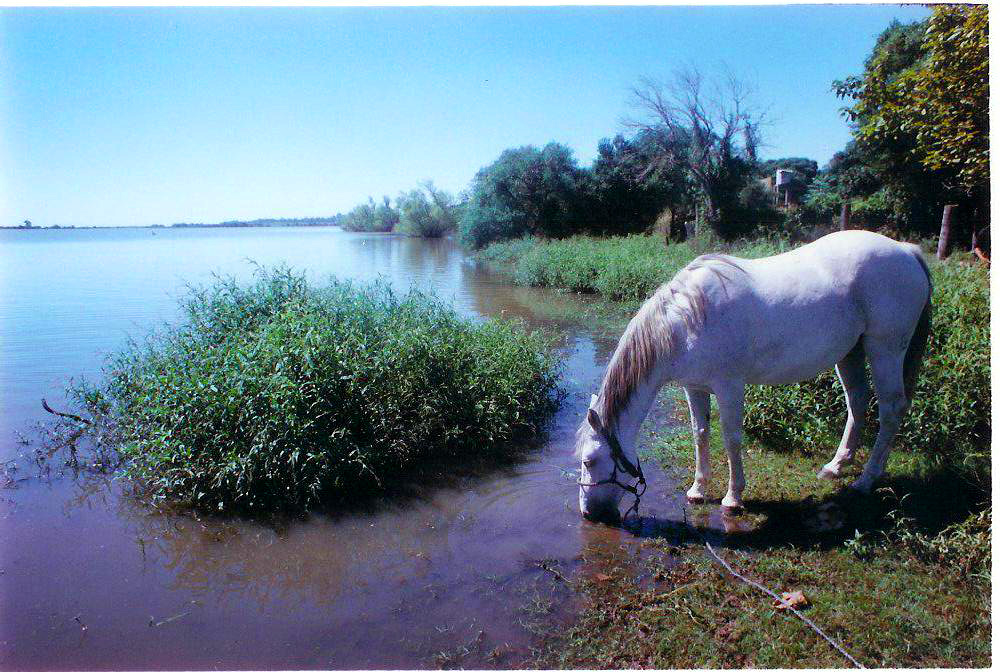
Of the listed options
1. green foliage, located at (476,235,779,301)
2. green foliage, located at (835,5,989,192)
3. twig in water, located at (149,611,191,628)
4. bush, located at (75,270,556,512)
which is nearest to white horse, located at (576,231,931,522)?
green foliage, located at (835,5,989,192)

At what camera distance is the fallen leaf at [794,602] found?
9.83 feet

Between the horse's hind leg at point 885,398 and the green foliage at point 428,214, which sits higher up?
the green foliage at point 428,214

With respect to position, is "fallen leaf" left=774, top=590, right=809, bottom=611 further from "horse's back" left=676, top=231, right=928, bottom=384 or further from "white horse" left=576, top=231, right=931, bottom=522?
"horse's back" left=676, top=231, right=928, bottom=384

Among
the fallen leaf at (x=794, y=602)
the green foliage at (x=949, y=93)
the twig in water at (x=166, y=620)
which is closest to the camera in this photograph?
the fallen leaf at (x=794, y=602)

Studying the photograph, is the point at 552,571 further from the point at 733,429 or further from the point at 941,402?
the point at 941,402

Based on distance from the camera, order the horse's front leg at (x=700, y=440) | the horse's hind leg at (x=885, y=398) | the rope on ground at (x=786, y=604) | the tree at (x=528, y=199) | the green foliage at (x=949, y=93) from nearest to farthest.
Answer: the rope on ground at (x=786, y=604)
the green foliage at (x=949, y=93)
the horse's hind leg at (x=885, y=398)
the horse's front leg at (x=700, y=440)
the tree at (x=528, y=199)

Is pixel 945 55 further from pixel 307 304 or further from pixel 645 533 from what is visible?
pixel 307 304

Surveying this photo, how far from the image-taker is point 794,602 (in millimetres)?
3023

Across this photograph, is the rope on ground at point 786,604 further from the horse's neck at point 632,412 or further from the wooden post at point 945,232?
the wooden post at point 945,232

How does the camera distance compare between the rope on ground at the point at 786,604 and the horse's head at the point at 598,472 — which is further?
the horse's head at the point at 598,472

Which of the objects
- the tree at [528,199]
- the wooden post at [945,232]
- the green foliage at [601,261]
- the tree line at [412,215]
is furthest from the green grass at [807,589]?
the tree at [528,199]

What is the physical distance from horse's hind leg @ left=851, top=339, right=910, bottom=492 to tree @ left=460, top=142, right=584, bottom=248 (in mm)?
14119

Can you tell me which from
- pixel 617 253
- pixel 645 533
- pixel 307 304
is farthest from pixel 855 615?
pixel 617 253

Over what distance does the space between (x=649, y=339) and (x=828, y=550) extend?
163 centimetres
